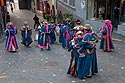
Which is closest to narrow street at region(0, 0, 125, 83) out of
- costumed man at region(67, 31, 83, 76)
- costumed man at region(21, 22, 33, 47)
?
costumed man at region(67, 31, 83, 76)

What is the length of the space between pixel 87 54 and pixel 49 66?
8.16 ft

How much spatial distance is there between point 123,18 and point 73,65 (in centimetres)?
917

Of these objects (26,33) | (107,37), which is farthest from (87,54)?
(26,33)

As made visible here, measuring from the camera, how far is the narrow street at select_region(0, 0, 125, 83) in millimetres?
9664

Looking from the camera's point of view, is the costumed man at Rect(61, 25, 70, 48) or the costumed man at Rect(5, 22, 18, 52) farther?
the costumed man at Rect(61, 25, 70, 48)

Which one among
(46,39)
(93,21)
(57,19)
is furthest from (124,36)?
(57,19)

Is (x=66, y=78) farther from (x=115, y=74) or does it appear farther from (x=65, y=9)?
(x=65, y=9)

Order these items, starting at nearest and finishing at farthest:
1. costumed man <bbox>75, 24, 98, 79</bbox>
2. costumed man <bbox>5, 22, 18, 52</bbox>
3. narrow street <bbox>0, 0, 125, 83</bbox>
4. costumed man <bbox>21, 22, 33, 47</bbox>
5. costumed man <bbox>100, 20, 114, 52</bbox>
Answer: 1. costumed man <bbox>75, 24, 98, 79</bbox>
2. narrow street <bbox>0, 0, 125, 83</bbox>
3. costumed man <bbox>100, 20, 114, 52</bbox>
4. costumed man <bbox>5, 22, 18, 52</bbox>
5. costumed man <bbox>21, 22, 33, 47</bbox>

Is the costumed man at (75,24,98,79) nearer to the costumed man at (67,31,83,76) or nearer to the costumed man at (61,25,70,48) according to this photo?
the costumed man at (67,31,83,76)

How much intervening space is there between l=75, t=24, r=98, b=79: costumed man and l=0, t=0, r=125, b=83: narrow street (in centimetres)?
29

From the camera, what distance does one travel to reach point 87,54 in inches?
371

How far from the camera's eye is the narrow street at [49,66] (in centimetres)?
966

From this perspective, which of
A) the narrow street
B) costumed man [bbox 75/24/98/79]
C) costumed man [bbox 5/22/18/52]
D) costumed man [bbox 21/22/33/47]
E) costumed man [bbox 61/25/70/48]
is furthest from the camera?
costumed man [bbox 21/22/33/47]

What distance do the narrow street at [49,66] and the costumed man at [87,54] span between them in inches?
11.6
